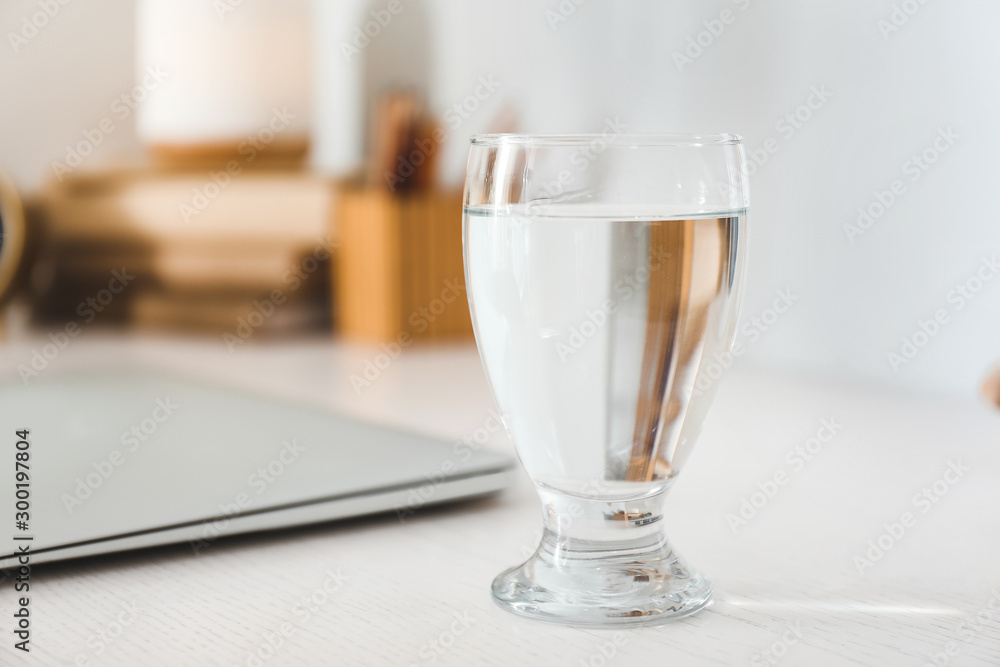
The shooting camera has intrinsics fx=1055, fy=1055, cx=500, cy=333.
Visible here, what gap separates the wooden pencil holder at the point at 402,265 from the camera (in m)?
1.29

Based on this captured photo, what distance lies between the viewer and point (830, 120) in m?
0.97

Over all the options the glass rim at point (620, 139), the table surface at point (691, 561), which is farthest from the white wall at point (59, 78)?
the glass rim at point (620, 139)

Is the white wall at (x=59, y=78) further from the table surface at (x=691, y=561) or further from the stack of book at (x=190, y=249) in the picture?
the table surface at (x=691, y=561)

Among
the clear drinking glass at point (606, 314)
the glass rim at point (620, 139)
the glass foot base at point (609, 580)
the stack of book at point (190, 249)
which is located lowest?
the stack of book at point (190, 249)

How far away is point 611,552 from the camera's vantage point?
37cm

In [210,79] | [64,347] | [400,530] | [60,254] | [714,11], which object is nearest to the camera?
[400,530]

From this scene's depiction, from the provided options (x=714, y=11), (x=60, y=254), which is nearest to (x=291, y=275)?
(x=60, y=254)

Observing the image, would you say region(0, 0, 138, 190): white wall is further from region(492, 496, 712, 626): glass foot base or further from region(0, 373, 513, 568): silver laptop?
region(492, 496, 712, 626): glass foot base

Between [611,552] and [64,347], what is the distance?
1063 mm

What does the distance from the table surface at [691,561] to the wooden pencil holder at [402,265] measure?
67 centimetres

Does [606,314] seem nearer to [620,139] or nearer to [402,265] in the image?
[620,139]

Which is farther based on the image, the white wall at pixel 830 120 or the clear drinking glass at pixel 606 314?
the white wall at pixel 830 120

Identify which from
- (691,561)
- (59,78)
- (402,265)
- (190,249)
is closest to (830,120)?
(402,265)

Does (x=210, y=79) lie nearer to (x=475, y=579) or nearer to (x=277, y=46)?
(x=277, y=46)
